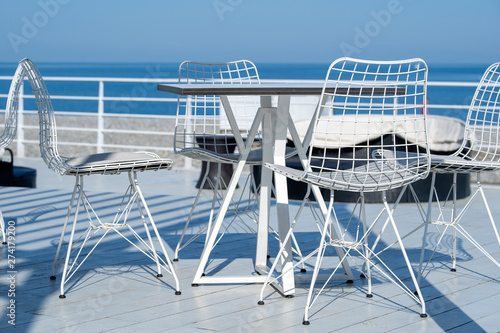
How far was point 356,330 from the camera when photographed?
221 cm

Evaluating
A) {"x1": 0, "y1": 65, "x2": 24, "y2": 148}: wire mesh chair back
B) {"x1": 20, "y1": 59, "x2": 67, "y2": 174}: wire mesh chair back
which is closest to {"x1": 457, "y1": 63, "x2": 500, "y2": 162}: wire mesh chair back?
{"x1": 20, "y1": 59, "x2": 67, "y2": 174}: wire mesh chair back

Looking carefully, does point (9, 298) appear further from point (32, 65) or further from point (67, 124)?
point (67, 124)

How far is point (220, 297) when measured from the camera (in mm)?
2592

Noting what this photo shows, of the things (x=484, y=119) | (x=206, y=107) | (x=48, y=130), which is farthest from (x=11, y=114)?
(x=484, y=119)

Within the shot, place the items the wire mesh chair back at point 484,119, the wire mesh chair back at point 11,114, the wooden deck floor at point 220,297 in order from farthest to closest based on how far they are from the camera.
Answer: the wire mesh chair back at point 11,114 → the wire mesh chair back at point 484,119 → the wooden deck floor at point 220,297

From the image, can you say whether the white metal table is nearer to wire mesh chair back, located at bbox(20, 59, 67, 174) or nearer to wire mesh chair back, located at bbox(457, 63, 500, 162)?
wire mesh chair back, located at bbox(20, 59, 67, 174)

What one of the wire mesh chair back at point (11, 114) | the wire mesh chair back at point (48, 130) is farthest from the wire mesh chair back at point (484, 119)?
the wire mesh chair back at point (11, 114)

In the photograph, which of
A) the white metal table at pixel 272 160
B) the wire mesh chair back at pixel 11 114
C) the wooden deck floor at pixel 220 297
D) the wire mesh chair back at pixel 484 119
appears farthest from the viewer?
the wire mesh chair back at pixel 11 114

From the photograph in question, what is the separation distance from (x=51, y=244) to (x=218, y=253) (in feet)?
2.80

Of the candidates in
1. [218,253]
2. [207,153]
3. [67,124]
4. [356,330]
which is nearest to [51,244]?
[218,253]

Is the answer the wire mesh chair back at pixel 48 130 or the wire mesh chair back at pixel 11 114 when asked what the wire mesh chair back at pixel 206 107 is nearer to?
the wire mesh chair back at pixel 48 130

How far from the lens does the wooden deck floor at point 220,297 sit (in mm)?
2266

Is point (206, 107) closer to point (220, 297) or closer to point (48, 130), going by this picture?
point (48, 130)

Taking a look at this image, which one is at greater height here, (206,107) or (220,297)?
(206,107)
